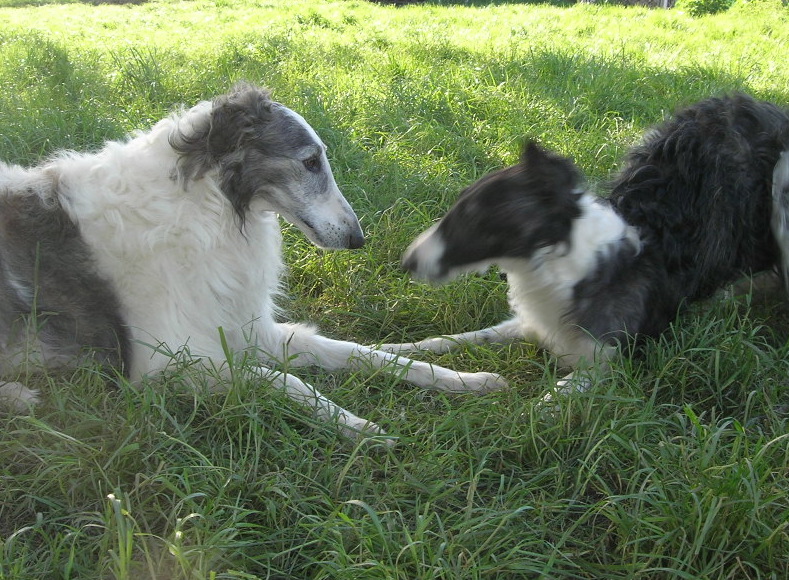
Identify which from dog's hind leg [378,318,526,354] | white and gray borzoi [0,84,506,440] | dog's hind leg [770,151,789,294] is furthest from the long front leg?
dog's hind leg [770,151,789,294]

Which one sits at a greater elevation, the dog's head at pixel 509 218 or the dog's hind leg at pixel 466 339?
the dog's head at pixel 509 218

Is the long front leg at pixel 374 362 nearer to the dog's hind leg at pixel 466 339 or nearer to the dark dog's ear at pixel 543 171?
the dog's hind leg at pixel 466 339

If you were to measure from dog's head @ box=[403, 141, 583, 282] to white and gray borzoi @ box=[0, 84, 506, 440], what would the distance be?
0.44 meters

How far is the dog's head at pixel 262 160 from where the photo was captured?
291cm

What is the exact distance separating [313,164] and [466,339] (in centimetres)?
103

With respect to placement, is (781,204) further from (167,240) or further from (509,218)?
(167,240)

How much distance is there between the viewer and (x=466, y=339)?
3.39 meters

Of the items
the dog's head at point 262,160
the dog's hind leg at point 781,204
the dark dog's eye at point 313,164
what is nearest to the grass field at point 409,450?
the dog's hind leg at point 781,204

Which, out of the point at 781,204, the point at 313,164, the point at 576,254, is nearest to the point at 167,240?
the point at 313,164

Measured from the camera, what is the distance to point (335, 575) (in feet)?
6.37

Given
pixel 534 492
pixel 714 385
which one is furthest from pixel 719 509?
pixel 714 385

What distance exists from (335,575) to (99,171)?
189 cm

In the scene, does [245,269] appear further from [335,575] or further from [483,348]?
[335,575]

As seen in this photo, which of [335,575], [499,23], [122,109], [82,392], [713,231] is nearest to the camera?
[335,575]
